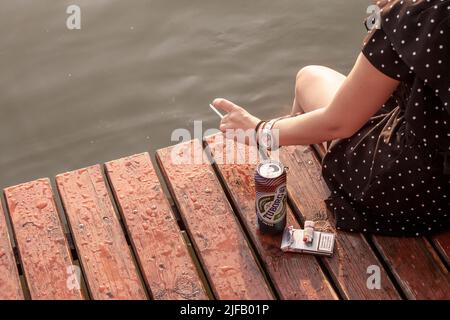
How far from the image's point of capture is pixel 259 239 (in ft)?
6.94

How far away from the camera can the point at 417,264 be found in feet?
6.61

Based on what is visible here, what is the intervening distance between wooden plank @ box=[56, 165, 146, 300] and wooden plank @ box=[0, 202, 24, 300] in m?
0.19

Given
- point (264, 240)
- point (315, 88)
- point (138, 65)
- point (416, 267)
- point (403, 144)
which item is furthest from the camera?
point (138, 65)

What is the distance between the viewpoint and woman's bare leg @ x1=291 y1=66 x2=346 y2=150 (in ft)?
7.39

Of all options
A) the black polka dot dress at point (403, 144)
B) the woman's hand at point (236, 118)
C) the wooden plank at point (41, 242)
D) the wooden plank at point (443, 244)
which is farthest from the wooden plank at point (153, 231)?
the wooden plank at point (443, 244)

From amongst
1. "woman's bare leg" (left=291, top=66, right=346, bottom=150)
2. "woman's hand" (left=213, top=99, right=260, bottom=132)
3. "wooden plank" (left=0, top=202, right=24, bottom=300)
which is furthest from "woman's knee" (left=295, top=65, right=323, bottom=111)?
"wooden plank" (left=0, top=202, right=24, bottom=300)

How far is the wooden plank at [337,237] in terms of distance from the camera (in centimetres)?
198

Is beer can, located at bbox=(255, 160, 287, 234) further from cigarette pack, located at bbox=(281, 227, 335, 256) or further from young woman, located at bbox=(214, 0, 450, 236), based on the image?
young woman, located at bbox=(214, 0, 450, 236)

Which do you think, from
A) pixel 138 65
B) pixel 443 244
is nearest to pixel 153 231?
pixel 443 244

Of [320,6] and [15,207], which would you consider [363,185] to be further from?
[320,6]

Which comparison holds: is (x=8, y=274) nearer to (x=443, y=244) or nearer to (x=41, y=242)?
(x=41, y=242)

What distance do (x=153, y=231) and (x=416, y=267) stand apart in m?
0.76

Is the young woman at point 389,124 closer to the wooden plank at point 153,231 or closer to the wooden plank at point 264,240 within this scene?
the wooden plank at point 264,240
